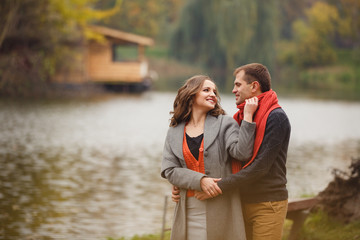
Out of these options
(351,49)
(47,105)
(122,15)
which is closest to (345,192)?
(47,105)

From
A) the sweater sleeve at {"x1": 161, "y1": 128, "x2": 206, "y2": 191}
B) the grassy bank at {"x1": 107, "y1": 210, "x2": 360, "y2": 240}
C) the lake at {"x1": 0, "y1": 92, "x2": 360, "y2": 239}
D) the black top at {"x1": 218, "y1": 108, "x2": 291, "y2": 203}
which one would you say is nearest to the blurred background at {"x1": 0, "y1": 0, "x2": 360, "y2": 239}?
the lake at {"x1": 0, "y1": 92, "x2": 360, "y2": 239}

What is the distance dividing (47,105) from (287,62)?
136ft

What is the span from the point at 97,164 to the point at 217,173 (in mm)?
9085

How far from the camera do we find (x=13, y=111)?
22.6 metres

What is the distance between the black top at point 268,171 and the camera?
3.51 metres

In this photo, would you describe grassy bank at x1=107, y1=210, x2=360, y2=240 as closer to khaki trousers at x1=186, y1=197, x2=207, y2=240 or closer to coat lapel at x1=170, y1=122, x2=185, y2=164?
khaki trousers at x1=186, y1=197, x2=207, y2=240

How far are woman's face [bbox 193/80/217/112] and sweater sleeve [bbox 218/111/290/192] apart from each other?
366 mm

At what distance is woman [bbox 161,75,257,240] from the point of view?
3.50 meters

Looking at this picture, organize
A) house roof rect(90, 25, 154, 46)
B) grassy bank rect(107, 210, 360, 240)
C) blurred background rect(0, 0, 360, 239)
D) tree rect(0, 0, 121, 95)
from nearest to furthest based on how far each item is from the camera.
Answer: grassy bank rect(107, 210, 360, 240), blurred background rect(0, 0, 360, 239), tree rect(0, 0, 121, 95), house roof rect(90, 25, 154, 46)

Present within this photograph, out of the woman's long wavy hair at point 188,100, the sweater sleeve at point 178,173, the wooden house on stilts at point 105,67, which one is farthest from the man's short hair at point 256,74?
the wooden house on stilts at point 105,67

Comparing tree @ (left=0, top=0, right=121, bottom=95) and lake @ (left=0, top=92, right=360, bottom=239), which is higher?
tree @ (left=0, top=0, right=121, bottom=95)

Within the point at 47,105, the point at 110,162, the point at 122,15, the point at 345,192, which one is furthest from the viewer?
the point at 122,15

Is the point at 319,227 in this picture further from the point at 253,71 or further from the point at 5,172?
the point at 5,172

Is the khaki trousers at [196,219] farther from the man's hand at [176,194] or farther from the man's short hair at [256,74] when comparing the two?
the man's short hair at [256,74]
